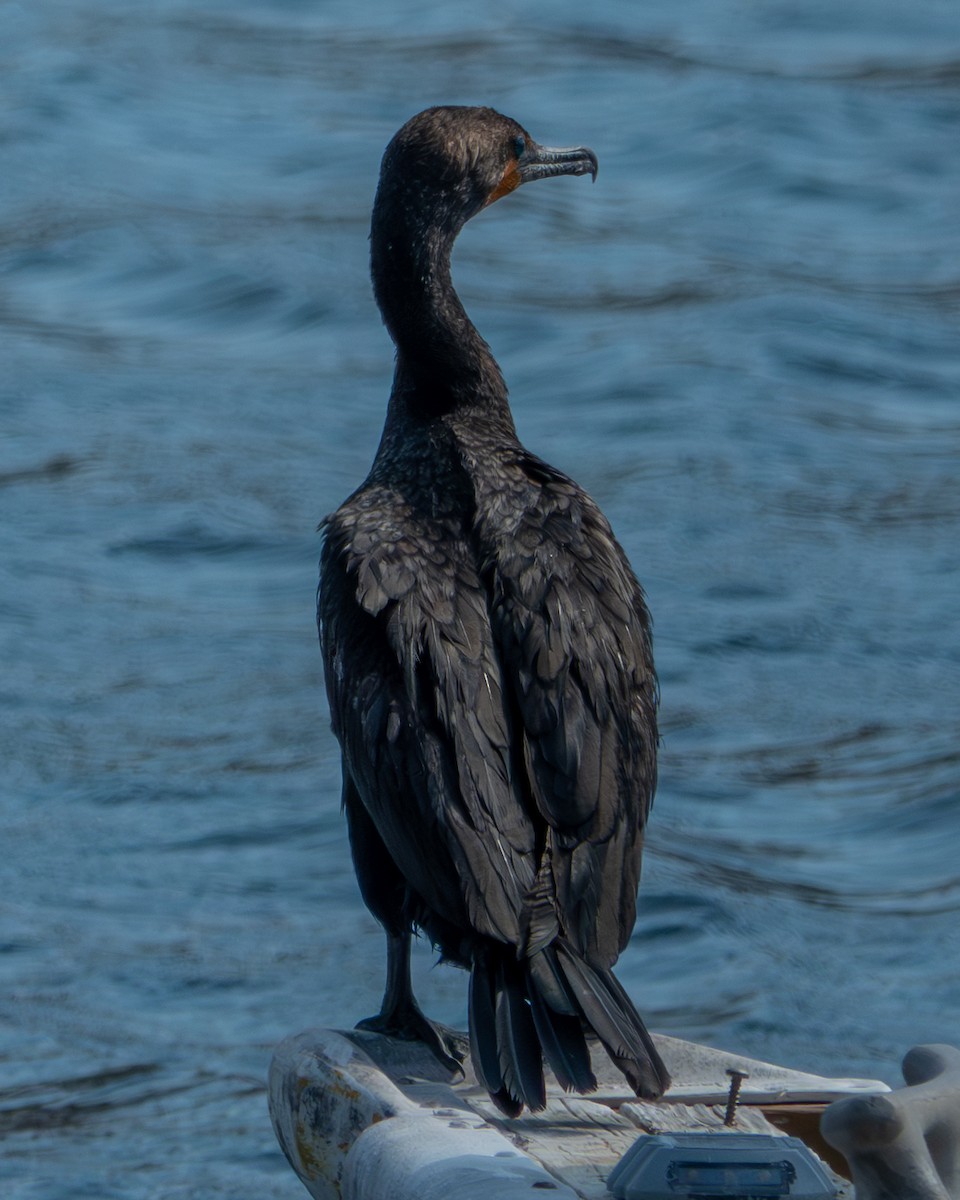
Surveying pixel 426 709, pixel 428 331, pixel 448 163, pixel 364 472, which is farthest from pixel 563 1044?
pixel 364 472

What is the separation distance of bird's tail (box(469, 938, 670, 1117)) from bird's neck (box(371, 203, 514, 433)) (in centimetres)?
129

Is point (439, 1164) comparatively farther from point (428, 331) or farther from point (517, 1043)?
point (428, 331)

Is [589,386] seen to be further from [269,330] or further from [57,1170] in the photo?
[57,1170]

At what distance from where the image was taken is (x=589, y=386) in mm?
10406

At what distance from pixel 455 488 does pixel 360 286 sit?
7.44m

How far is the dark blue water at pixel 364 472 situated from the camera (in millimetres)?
6359

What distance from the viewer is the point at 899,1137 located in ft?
8.76

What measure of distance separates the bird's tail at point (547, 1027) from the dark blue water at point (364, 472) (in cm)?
218

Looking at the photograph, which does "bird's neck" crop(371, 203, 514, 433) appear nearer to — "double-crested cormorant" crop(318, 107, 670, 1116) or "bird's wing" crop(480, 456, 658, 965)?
"double-crested cormorant" crop(318, 107, 670, 1116)

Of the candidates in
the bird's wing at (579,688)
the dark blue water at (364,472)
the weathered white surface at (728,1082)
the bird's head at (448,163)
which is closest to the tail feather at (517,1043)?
the bird's wing at (579,688)

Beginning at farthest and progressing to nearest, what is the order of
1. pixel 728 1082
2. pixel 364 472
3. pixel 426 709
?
1. pixel 364 472
2. pixel 426 709
3. pixel 728 1082

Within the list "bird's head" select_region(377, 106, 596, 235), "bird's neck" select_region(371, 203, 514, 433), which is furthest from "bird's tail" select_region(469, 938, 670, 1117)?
"bird's head" select_region(377, 106, 596, 235)

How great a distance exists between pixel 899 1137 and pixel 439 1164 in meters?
0.63

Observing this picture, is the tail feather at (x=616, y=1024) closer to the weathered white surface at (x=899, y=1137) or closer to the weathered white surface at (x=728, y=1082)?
the weathered white surface at (x=728, y=1082)
